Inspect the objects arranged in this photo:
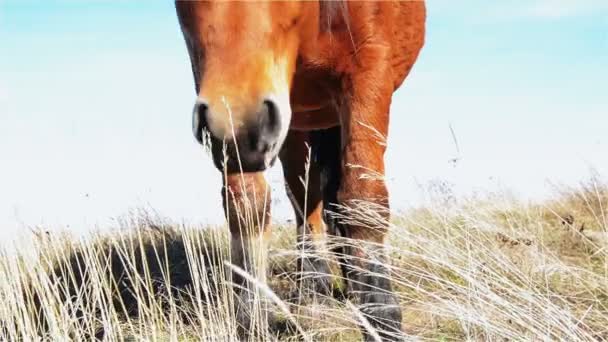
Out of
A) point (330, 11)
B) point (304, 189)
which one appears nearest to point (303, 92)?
point (330, 11)

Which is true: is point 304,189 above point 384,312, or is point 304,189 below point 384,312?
above

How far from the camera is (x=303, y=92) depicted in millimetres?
3602

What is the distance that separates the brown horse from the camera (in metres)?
2.85

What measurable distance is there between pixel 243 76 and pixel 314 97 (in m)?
0.84

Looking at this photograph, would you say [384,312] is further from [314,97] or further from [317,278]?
[317,278]

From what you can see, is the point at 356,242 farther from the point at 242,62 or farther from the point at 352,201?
the point at 242,62

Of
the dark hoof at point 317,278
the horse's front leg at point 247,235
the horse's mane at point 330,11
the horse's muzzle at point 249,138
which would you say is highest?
the horse's mane at point 330,11

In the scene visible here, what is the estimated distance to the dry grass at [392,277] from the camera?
2555mm

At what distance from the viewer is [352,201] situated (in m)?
3.27

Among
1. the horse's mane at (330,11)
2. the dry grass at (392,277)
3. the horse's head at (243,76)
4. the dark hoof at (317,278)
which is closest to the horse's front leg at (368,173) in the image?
the dry grass at (392,277)

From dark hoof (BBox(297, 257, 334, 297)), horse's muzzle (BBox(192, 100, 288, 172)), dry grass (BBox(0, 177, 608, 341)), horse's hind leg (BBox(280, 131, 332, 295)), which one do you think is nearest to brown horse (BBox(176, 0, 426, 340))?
horse's muzzle (BBox(192, 100, 288, 172))

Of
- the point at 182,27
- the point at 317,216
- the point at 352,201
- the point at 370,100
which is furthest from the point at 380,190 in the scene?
the point at 317,216

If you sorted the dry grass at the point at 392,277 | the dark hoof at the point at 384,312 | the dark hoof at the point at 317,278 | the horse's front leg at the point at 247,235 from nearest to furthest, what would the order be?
the dry grass at the point at 392,277 < the dark hoof at the point at 384,312 < the horse's front leg at the point at 247,235 < the dark hoof at the point at 317,278

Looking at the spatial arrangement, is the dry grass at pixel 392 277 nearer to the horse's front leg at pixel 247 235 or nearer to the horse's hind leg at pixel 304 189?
the horse's front leg at pixel 247 235
